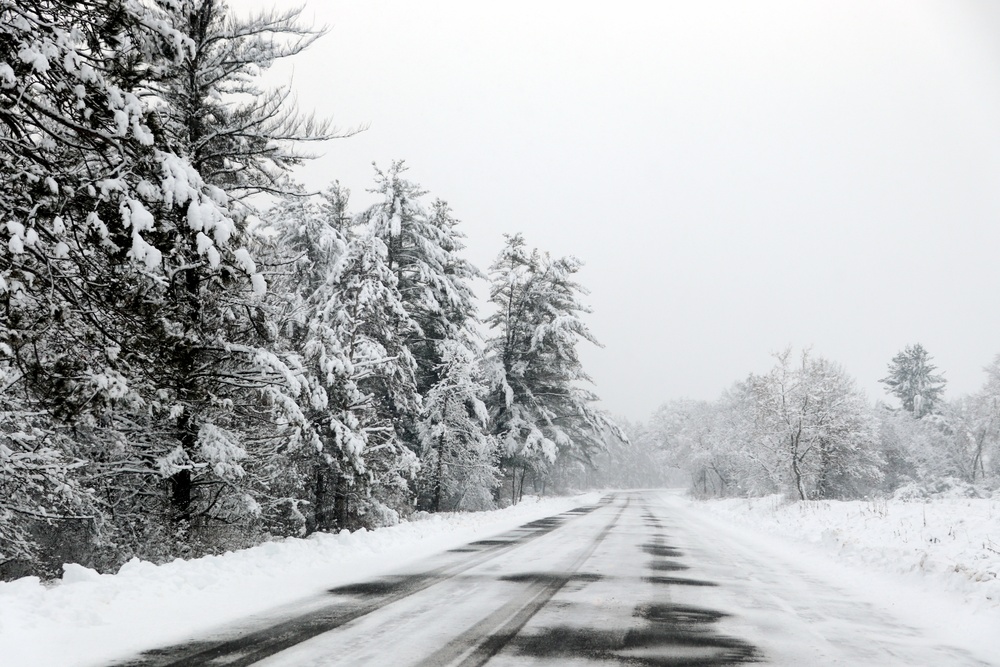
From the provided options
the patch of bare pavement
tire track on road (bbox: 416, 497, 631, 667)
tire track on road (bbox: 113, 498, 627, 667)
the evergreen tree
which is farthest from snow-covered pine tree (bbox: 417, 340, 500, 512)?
the evergreen tree

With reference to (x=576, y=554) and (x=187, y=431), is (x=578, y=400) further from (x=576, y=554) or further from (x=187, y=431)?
(x=187, y=431)

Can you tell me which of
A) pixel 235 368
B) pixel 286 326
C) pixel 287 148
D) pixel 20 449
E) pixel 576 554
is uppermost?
pixel 287 148

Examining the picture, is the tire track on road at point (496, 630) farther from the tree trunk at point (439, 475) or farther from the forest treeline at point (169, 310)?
the tree trunk at point (439, 475)

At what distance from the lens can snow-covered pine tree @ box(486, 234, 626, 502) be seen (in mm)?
34219

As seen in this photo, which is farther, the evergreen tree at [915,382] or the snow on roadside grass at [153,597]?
the evergreen tree at [915,382]

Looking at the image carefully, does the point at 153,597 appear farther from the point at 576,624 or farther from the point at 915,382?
the point at 915,382

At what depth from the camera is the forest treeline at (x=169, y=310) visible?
6188 millimetres

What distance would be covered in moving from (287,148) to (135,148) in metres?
6.23

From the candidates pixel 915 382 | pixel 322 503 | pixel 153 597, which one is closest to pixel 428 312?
pixel 322 503

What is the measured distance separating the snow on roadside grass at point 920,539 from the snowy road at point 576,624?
137 cm

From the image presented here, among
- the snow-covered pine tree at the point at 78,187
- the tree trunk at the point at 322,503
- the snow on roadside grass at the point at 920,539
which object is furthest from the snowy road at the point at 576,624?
the tree trunk at the point at 322,503

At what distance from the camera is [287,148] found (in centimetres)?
1234

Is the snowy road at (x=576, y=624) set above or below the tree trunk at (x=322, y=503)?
below

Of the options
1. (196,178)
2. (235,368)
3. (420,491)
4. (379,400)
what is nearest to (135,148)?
(196,178)
